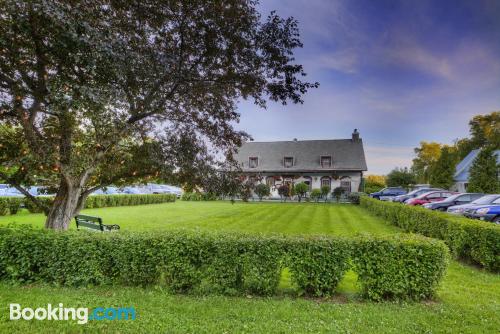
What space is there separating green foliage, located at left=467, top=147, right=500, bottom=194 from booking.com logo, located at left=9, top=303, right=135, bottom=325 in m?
31.9

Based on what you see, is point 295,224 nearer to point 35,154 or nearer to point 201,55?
point 201,55

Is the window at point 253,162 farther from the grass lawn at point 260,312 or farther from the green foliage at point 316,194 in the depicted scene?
the grass lawn at point 260,312

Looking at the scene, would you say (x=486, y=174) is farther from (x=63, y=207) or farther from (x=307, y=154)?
(x=63, y=207)

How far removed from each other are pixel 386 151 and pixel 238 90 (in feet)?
132

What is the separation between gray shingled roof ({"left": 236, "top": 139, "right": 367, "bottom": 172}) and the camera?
117ft

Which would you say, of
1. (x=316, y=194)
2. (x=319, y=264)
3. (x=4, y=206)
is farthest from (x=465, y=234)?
(x=316, y=194)

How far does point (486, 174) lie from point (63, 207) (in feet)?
107

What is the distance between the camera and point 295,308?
14.1 ft

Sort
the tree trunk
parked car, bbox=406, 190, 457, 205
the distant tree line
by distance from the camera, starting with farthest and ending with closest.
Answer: the distant tree line
parked car, bbox=406, 190, 457, 205
the tree trunk

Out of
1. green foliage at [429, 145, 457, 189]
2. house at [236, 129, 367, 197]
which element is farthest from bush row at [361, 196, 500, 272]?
green foliage at [429, 145, 457, 189]

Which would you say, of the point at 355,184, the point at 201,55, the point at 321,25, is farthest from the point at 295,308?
the point at 355,184

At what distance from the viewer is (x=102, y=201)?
23891mm

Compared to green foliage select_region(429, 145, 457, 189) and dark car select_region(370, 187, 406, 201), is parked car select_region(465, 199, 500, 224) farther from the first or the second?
green foliage select_region(429, 145, 457, 189)

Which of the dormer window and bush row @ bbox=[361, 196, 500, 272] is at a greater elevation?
the dormer window
